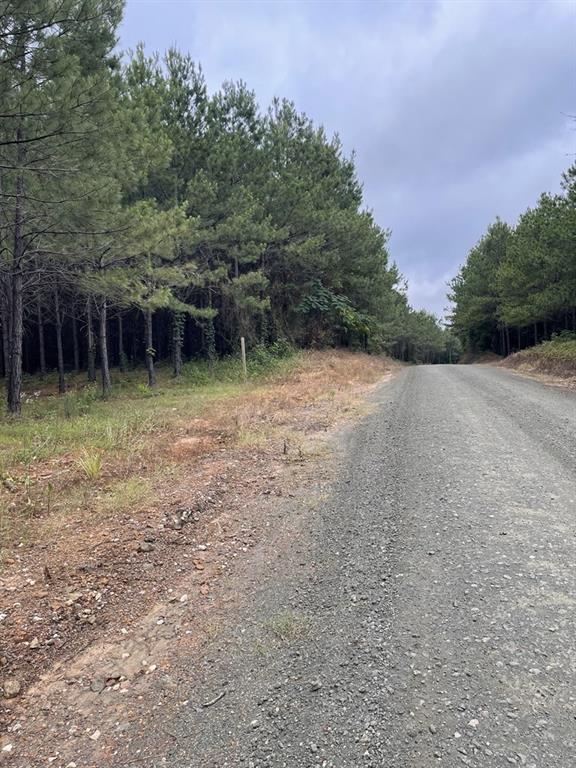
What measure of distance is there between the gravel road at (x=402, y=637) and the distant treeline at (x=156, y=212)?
278 inches

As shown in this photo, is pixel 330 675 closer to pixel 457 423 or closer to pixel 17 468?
pixel 17 468

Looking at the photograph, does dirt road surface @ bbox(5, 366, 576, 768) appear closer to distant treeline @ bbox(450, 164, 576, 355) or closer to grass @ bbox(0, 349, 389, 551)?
grass @ bbox(0, 349, 389, 551)

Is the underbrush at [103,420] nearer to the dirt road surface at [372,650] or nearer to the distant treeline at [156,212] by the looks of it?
the distant treeline at [156,212]

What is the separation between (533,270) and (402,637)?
2315 cm

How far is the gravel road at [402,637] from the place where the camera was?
179 centimetres

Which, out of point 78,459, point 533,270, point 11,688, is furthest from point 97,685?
point 533,270

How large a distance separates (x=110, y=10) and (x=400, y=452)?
829 centimetres

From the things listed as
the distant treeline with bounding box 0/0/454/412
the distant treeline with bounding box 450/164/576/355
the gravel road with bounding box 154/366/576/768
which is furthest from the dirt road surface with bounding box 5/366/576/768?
the distant treeline with bounding box 450/164/576/355

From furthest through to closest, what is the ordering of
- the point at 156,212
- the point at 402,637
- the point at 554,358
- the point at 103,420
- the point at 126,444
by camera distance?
1. the point at 554,358
2. the point at 156,212
3. the point at 103,420
4. the point at 126,444
5. the point at 402,637

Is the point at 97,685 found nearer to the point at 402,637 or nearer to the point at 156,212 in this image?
the point at 402,637

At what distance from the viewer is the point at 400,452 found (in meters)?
5.72

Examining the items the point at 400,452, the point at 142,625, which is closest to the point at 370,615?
the point at 142,625

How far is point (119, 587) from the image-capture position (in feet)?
9.93

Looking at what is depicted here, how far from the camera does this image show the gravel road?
1.79m
